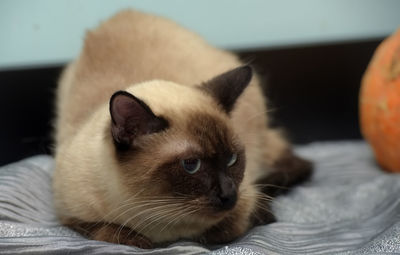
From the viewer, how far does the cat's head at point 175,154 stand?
1.20 metres

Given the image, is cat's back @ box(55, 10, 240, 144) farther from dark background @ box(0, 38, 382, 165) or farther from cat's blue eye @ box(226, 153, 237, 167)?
cat's blue eye @ box(226, 153, 237, 167)

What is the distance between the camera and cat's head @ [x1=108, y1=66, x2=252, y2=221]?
3.93 ft

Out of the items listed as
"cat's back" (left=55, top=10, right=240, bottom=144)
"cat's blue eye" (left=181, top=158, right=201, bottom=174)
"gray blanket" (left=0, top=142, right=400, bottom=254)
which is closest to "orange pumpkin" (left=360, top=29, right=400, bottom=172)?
"gray blanket" (left=0, top=142, right=400, bottom=254)

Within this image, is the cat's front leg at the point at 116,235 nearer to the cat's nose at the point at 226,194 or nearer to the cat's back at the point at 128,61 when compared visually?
the cat's nose at the point at 226,194

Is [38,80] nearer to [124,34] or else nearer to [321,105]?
[124,34]

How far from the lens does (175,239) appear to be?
1.36 m

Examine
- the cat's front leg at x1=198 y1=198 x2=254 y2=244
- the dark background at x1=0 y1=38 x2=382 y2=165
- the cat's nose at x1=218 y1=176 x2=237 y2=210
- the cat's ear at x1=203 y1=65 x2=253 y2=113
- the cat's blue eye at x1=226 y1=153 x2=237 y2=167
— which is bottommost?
the dark background at x1=0 y1=38 x2=382 y2=165

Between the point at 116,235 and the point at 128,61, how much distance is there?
0.67m

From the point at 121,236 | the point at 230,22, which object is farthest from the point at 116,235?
the point at 230,22

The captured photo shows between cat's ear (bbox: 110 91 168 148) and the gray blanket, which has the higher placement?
cat's ear (bbox: 110 91 168 148)

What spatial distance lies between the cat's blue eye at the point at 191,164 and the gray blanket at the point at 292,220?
0.19 metres

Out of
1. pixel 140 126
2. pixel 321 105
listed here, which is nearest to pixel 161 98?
pixel 140 126

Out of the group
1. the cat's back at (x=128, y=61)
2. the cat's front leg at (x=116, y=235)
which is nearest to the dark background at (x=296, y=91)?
the cat's back at (x=128, y=61)

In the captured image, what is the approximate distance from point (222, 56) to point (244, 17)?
0.47 metres
